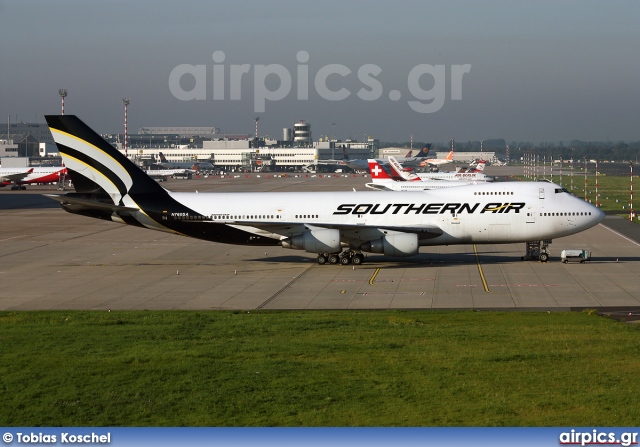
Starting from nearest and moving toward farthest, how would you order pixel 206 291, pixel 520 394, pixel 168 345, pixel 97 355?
pixel 520 394 < pixel 97 355 < pixel 168 345 < pixel 206 291

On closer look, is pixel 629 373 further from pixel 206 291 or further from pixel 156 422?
pixel 206 291

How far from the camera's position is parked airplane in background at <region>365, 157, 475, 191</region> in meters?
119

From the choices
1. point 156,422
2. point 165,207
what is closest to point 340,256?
point 165,207

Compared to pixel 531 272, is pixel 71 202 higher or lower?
higher

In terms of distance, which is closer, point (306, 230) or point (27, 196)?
point (306, 230)

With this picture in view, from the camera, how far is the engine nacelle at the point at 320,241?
4969cm

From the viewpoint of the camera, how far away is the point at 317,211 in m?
51.2

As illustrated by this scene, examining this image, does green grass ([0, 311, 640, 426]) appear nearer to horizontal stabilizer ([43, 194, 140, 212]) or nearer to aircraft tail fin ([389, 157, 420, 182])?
horizontal stabilizer ([43, 194, 140, 212])

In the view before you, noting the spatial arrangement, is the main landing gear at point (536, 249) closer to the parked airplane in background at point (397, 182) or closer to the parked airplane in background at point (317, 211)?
the parked airplane in background at point (317, 211)

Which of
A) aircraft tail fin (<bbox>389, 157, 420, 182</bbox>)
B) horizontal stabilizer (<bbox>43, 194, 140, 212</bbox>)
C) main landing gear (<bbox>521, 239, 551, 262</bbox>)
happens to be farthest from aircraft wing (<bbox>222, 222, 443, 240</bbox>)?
aircraft tail fin (<bbox>389, 157, 420, 182</bbox>)

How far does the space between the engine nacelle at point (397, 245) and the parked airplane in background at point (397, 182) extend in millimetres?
58933

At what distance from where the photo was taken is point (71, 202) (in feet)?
164

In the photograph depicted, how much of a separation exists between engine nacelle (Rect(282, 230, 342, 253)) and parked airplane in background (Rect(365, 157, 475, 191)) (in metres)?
59.4

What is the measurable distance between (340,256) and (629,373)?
99.0ft
